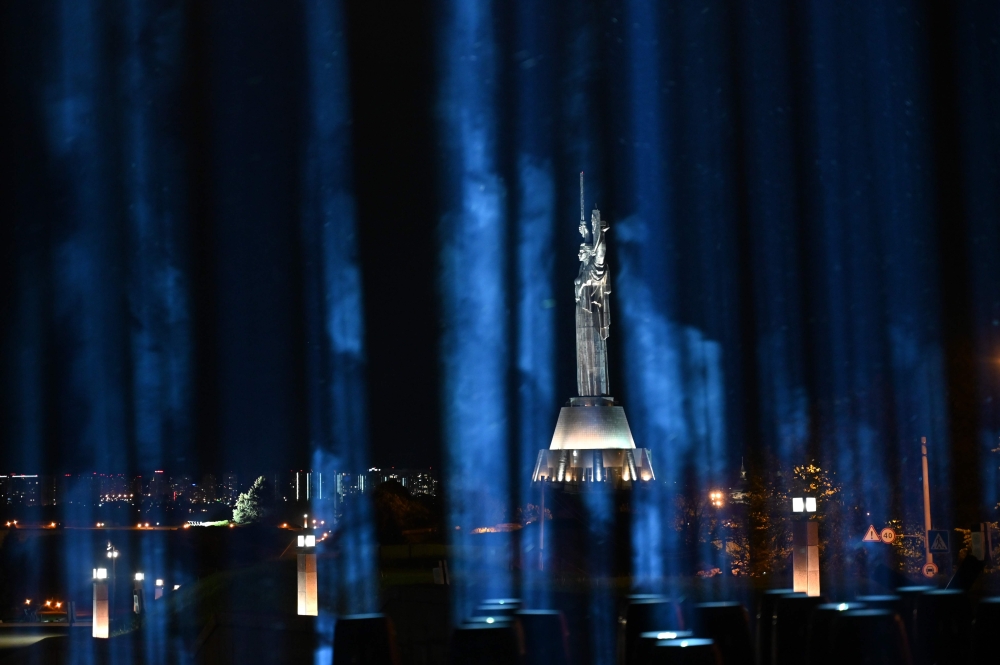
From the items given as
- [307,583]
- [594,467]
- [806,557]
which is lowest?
[307,583]

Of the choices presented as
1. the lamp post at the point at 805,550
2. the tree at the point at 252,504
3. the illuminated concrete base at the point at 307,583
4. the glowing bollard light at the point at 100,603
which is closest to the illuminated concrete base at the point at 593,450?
the glowing bollard light at the point at 100,603

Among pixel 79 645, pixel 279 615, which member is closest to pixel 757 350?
pixel 279 615

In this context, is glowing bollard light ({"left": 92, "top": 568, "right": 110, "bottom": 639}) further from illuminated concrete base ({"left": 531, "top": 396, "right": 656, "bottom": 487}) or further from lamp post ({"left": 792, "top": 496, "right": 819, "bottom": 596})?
lamp post ({"left": 792, "top": 496, "right": 819, "bottom": 596})

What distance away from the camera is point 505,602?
6516 millimetres

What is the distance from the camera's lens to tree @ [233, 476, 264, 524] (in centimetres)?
5882

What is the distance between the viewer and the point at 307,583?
18.7 metres

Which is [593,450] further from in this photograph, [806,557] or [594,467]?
[806,557]

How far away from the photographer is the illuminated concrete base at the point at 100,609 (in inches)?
926

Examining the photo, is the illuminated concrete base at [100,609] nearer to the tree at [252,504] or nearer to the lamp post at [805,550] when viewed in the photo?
the lamp post at [805,550]

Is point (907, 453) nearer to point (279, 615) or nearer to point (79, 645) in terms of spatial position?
point (279, 615)

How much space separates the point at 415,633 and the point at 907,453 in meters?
18.4

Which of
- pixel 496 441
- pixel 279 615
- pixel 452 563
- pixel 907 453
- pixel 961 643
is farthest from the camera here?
pixel 496 441

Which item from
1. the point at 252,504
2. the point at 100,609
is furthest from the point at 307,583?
the point at 252,504

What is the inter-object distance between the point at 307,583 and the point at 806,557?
784 centimetres
